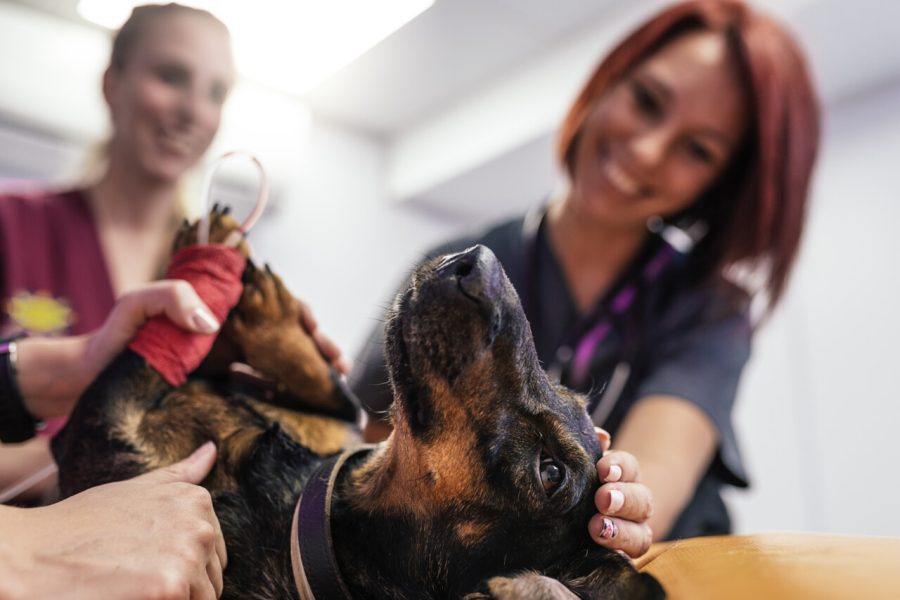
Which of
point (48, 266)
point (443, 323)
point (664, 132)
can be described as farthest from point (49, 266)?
point (664, 132)

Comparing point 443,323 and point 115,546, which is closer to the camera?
point 115,546

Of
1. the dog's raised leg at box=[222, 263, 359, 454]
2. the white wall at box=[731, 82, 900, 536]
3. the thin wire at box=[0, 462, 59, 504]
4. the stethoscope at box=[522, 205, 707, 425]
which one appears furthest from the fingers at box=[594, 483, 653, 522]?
the white wall at box=[731, 82, 900, 536]

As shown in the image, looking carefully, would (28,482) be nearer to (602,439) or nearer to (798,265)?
(602,439)

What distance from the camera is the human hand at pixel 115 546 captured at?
0.52 meters

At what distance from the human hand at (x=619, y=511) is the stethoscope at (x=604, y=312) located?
15cm

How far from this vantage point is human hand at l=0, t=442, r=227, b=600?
52 centimetres

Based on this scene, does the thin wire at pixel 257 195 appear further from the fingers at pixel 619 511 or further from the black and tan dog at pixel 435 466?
the fingers at pixel 619 511

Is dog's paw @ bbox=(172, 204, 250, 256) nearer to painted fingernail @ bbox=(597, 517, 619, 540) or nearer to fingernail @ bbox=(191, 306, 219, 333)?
fingernail @ bbox=(191, 306, 219, 333)

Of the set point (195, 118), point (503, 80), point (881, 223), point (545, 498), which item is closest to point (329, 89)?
point (195, 118)

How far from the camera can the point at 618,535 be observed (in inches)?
27.0

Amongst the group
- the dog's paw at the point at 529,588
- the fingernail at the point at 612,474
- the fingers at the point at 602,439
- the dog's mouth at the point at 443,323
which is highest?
the dog's mouth at the point at 443,323

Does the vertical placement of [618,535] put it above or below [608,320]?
below

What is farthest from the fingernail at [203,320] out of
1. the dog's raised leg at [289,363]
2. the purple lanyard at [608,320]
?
the purple lanyard at [608,320]

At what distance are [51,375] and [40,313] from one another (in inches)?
4.3
